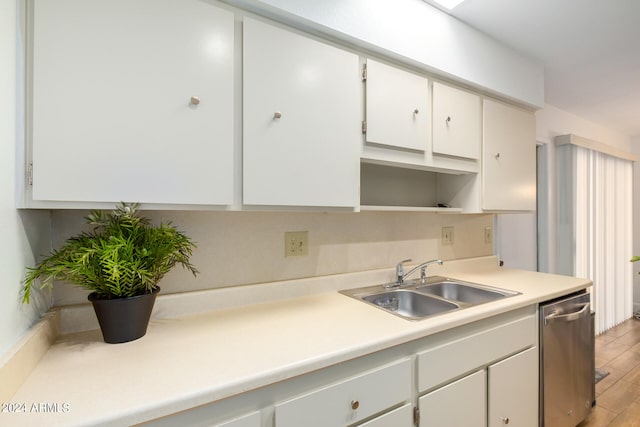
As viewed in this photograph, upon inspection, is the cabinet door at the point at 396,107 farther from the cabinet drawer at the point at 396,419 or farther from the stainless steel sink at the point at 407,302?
the cabinet drawer at the point at 396,419

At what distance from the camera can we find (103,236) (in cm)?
89

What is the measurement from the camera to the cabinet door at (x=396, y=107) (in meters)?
1.34

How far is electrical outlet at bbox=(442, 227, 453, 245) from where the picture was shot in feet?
6.68

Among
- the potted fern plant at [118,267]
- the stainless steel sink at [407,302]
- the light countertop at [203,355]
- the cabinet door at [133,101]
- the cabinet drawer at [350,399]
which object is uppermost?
the cabinet door at [133,101]

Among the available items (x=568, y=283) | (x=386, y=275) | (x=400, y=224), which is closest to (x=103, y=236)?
(x=386, y=275)

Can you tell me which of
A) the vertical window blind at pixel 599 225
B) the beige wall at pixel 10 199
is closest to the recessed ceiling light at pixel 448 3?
the beige wall at pixel 10 199

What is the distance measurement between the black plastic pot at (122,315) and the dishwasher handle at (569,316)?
1.78m

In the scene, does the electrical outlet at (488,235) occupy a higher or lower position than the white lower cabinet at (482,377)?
higher

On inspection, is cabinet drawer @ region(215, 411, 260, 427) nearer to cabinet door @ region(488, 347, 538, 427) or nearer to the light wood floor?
cabinet door @ region(488, 347, 538, 427)

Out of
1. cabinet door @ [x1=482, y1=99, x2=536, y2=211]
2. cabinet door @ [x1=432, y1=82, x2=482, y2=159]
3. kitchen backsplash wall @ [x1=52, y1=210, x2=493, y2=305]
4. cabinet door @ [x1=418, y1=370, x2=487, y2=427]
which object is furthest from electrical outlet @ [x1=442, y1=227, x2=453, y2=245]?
cabinet door @ [x1=418, y1=370, x2=487, y2=427]

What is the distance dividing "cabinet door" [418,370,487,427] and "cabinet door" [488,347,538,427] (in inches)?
2.7

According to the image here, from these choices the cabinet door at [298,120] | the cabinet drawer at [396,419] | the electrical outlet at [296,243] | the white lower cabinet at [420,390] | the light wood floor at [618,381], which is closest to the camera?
the white lower cabinet at [420,390]

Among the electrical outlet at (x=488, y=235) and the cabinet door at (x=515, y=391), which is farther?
the electrical outlet at (x=488, y=235)

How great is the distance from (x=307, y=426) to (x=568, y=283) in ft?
5.69
